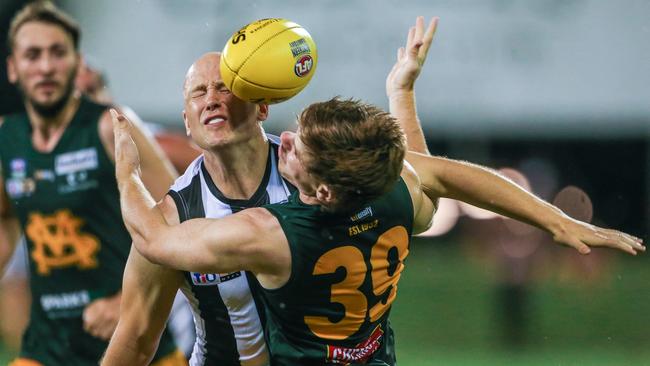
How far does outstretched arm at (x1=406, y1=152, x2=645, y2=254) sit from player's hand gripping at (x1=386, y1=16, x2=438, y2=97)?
649 millimetres

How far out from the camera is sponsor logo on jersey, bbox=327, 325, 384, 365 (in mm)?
4629

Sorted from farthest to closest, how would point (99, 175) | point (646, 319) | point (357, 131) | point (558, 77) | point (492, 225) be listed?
point (492, 225)
point (558, 77)
point (646, 319)
point (99, 175)
point (357, 131)

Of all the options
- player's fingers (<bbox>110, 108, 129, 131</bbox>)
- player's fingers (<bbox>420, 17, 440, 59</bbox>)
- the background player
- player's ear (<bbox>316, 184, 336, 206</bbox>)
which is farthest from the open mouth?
the background player

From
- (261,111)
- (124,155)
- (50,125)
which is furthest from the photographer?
(50,125)

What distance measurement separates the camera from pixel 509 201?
479 centimetres

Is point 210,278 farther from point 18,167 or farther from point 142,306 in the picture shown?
point 18,167

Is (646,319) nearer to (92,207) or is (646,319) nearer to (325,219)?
(92,207)

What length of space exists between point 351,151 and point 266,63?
1.82ft

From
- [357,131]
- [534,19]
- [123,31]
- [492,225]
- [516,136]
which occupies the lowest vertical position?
[492,225]

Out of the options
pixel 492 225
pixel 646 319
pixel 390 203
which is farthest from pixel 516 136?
pixel 390 203

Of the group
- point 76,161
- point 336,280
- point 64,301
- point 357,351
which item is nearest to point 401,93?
point 336,280

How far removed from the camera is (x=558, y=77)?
16.5 m

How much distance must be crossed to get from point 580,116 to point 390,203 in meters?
12.9

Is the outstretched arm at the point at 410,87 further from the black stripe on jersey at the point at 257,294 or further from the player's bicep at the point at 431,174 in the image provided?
the black stripe on jersey at the point at 257,294
